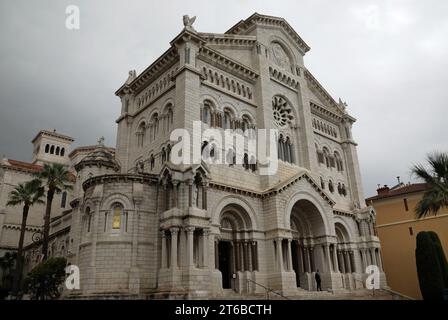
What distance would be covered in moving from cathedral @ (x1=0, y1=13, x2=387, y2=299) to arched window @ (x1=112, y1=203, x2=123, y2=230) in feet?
0.20

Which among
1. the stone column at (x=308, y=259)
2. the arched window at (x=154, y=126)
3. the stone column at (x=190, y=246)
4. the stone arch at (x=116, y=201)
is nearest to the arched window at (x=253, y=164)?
the arched window at (x=154, y=126)

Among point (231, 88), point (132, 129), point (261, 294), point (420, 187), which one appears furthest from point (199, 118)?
point (420, 187)

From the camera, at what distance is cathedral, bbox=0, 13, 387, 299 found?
21547mm

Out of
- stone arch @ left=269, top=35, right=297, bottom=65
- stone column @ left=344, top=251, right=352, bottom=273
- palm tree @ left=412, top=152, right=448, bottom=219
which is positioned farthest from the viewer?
stone arch @ left=269, top=35, right=297, bottom=65

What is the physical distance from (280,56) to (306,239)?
17477 millimetres

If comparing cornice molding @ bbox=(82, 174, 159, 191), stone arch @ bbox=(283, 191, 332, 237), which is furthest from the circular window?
cornice molding @ bbox=(82, 174, 159, 191)

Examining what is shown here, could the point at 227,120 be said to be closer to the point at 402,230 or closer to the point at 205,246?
the point at 205,246

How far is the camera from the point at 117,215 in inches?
894

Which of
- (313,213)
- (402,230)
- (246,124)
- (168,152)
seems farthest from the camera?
(402,230)

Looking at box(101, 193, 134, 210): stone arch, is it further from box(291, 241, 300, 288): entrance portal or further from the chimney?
the chimney

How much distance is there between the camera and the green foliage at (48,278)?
24391 mm

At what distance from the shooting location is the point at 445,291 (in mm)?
25375

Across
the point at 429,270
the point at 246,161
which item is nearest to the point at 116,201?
the point at 246,161
